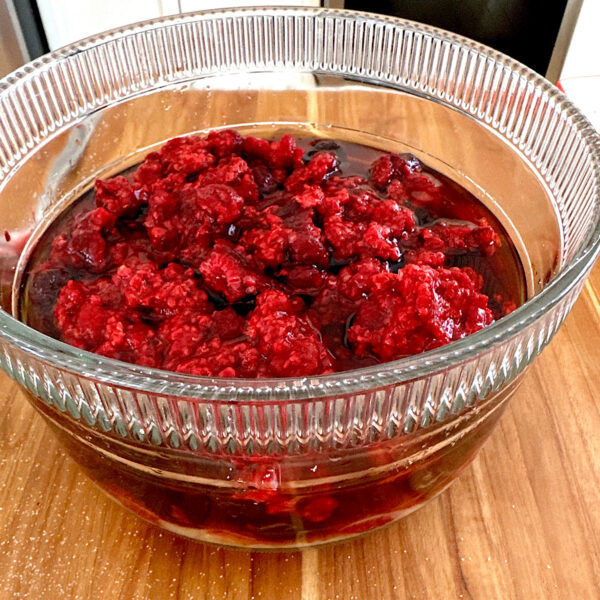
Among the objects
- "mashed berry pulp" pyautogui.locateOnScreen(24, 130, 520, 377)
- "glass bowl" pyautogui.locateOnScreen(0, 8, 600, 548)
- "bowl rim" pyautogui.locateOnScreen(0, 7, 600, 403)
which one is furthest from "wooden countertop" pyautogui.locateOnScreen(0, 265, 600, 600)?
"bowl rim" pyautogui.locateOnScreen(0, 7, 600, 403)

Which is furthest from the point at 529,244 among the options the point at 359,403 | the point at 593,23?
the point at 593,23

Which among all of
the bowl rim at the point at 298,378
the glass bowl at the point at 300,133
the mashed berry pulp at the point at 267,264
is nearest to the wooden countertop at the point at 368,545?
the glass bowl at the point at 300,133

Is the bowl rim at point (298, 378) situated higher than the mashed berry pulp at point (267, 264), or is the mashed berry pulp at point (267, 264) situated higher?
the bowl rim at point (298, 378)

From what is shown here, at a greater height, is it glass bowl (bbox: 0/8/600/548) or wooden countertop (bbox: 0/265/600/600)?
glass bowl (bbox: 0/8/600/548)

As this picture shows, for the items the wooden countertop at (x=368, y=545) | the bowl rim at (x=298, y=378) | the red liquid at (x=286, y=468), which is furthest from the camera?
the wooden countertop at (x=368, y=545)

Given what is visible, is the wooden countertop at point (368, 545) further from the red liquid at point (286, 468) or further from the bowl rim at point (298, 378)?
the bowl rim at point (298, 378)

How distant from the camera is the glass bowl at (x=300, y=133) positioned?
2.07 feet

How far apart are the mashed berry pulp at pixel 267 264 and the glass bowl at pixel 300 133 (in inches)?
3.6

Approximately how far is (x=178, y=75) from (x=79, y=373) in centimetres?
74

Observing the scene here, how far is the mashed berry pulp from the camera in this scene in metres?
0.81

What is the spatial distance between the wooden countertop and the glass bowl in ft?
0.15

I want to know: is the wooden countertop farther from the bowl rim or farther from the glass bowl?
the bowl rim

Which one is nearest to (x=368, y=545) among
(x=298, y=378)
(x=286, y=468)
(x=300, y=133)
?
(x=286, y=468)

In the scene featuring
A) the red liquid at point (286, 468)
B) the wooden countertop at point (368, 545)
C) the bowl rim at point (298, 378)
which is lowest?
the wooden countertop at point (368, 545)
